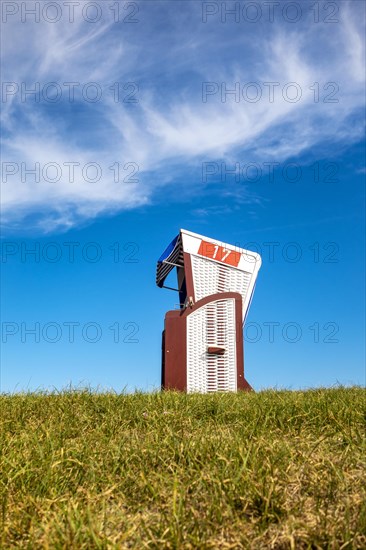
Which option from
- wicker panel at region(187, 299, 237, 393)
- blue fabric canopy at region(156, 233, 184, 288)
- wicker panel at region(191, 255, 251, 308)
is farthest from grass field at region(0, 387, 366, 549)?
blue fabric canopy at region(156, 233, 184, 288)

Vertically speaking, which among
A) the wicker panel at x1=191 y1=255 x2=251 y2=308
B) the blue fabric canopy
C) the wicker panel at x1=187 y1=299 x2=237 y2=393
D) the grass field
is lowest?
the grass field

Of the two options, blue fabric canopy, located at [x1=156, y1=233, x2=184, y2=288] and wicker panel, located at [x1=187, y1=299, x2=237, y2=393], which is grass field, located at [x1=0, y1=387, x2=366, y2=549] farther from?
blue fabric canopy, located at [x1=156, y1=233, x2=184, y2=288]

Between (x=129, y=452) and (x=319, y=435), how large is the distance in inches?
69.3

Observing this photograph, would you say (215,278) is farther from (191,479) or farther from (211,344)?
(191,479)

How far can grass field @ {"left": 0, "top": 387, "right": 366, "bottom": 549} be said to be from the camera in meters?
2.87

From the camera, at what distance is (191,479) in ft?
11.6

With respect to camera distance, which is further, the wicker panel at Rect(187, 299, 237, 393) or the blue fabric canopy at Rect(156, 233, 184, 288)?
the blue fabric canopy at Rect(156, 233, 184, 288)

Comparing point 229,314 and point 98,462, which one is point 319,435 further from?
point 229,314

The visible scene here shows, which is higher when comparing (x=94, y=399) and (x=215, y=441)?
(x=94, y=399)

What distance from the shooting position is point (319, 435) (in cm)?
468

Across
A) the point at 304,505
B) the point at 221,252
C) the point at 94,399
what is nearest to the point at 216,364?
the point at 221,252

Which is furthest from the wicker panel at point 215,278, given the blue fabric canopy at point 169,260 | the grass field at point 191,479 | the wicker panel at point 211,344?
the grass field at point 191,479

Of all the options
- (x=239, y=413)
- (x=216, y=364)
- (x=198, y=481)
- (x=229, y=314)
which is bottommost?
(x=198, y=481)

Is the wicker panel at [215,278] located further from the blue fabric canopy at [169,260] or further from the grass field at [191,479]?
the grass field at [191,479]
